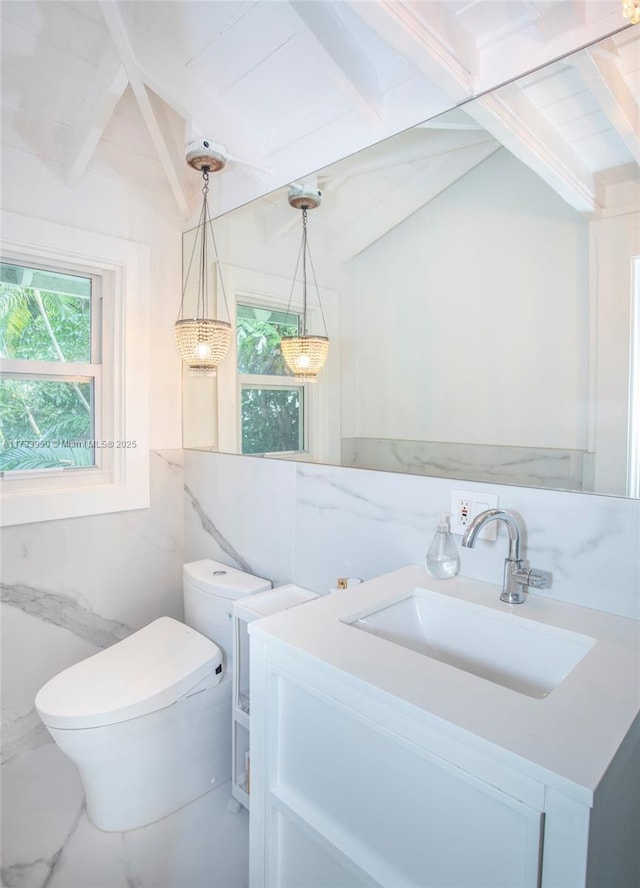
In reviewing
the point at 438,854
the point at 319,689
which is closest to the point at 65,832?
the point at 319,689

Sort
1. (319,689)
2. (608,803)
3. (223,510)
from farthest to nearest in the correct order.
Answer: (223,510)
(319,689)
(608,803)

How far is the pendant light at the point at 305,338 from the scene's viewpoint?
65.4 inches

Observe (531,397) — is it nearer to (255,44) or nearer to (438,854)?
(438,854)

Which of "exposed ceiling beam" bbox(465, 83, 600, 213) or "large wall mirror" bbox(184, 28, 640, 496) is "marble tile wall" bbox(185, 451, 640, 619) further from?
"exposed ceiling beam" bbox(465, 83, 600, 213)

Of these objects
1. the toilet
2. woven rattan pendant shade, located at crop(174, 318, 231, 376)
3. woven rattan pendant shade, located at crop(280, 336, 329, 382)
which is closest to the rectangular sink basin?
the toilet

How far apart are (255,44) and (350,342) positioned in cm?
94

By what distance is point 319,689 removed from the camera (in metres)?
0.87

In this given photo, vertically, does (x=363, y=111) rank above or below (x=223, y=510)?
above

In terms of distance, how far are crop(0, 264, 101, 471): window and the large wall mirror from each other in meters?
0.76

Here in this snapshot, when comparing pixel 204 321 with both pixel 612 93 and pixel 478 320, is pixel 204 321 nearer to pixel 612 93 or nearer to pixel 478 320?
pixel 478 320

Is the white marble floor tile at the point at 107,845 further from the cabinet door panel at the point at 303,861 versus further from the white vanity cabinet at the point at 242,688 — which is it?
the cabinet door panel at the point at 303,861

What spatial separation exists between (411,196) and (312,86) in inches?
20.6

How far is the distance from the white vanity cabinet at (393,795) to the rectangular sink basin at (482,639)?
193mm

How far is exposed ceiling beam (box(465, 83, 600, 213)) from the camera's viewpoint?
1.09 m
